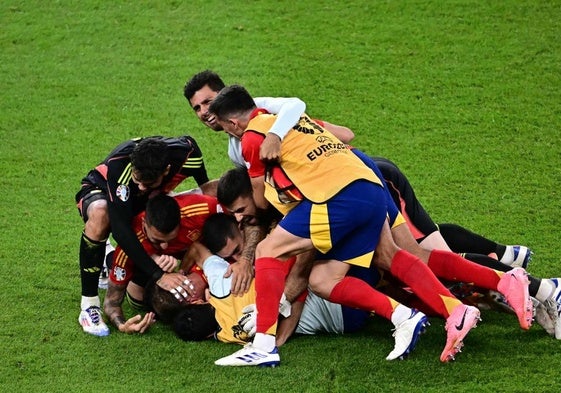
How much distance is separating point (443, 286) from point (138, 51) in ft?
18.6

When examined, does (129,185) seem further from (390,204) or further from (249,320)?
(390,204)

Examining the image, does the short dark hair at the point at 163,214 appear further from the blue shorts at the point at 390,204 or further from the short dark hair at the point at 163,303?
the blue shorts at the point at 390,204

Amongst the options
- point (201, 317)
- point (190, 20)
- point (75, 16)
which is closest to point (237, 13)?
point (190, 20)

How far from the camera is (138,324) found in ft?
20.7

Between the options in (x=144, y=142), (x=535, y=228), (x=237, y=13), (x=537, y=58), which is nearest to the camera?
(x=144, y=142)

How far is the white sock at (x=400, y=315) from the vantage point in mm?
5785

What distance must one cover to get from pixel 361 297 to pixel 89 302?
1661mm

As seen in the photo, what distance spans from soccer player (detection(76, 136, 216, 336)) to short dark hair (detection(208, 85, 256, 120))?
405 mm

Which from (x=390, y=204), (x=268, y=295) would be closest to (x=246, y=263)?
(x=268, y=295)

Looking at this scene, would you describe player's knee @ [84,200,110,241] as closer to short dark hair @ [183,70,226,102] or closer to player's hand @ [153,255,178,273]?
player's hand @ [153,255,178,273]

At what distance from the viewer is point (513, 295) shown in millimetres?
5891

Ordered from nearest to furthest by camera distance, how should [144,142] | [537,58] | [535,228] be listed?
[144,142]
[535,228]
[537,58]

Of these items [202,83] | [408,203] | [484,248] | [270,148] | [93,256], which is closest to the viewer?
[270,148]

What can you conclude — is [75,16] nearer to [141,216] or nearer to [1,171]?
[1,171]
